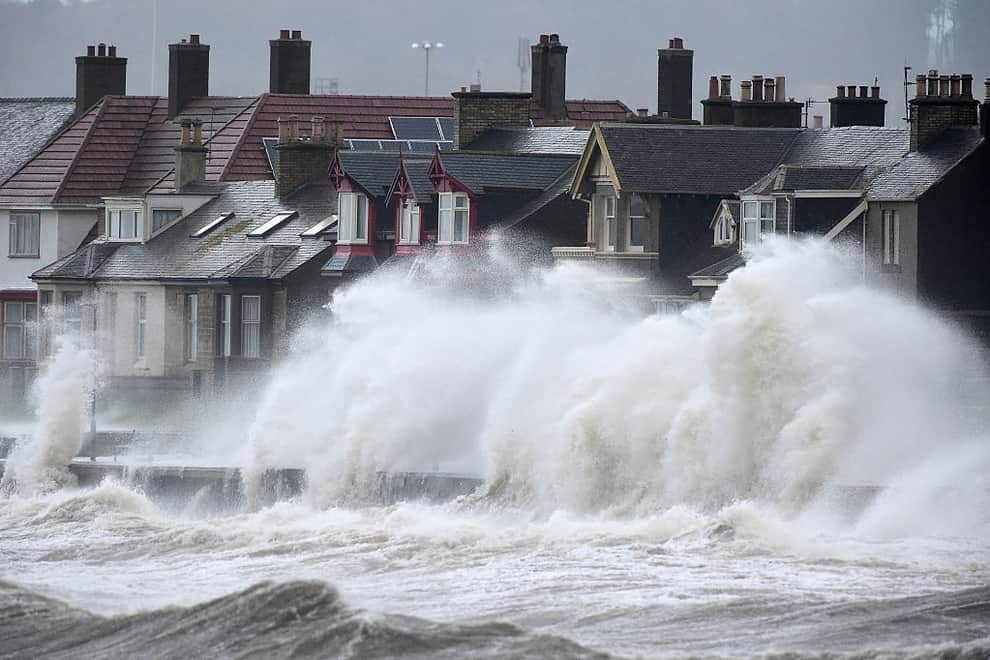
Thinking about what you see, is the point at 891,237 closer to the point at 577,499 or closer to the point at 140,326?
the point at 577,499

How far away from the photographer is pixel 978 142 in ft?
143

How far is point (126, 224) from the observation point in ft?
196

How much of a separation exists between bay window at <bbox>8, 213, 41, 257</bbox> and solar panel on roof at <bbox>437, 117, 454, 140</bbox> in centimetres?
1048

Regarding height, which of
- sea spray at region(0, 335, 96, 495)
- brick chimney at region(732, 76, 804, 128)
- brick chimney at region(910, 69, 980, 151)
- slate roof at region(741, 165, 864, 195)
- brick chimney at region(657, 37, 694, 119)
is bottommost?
sea spray at region(0, 335, 96, 495)

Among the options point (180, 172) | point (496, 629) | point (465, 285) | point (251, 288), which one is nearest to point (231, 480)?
point (465, 285)

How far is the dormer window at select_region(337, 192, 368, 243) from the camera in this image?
174ft

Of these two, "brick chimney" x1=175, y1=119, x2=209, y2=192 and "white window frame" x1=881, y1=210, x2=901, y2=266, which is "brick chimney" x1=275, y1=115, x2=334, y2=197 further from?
"white window frame" x1=881, y1=210, x2=901, y2=266

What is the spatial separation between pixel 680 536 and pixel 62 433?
1752 centimetres

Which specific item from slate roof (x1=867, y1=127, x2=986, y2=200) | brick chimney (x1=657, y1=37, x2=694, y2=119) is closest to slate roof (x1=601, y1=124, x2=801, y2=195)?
slate roof (x1=867, y1=127, x2=986, y2=200)

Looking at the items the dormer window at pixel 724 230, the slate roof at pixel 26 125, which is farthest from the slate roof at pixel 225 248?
the dormer window at pixel 724 230

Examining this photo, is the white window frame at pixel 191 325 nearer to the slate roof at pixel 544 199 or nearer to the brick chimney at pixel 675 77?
the slate roof at pixel 544 199

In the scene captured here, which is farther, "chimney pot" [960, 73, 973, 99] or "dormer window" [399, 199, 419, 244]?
"dormer window" [399, 199, 419, 244]

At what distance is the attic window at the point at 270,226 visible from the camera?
5616 centimetres

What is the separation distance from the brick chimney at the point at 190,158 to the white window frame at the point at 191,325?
5.01m
